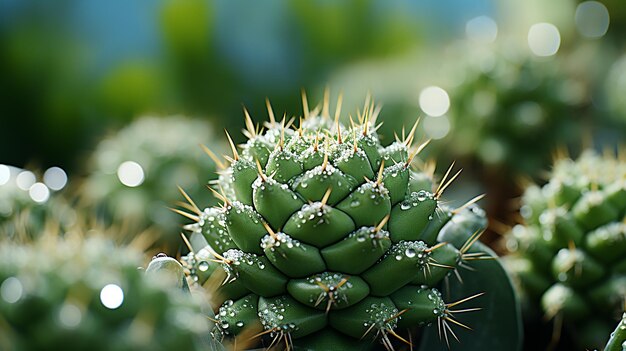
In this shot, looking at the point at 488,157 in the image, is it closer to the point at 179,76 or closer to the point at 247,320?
the point at 247,320

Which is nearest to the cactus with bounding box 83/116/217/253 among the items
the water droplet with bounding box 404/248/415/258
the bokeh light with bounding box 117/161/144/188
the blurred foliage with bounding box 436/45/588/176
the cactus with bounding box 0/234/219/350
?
the bokeh light with bounding box 117/161/144/188

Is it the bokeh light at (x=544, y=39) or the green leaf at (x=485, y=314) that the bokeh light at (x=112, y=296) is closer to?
the green leaf at (x=485, y=314)

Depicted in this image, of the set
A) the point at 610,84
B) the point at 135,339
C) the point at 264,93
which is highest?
the point at 135,339

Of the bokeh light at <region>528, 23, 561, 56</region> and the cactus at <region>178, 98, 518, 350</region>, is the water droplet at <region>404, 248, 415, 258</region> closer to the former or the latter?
the cactus at <region>178, 98, 518, 350</region>

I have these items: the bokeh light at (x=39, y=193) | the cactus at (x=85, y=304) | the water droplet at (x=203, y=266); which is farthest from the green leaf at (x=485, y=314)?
the bokeh light at (x=39, y=193)

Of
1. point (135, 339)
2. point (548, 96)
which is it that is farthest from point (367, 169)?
point (548, 96)

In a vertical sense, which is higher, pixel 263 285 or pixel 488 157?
pixel 263 285

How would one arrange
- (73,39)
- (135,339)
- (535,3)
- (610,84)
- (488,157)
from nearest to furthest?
1. (135,339)
2. (488,157)
3. (610,84)
4. (535,3)
5. (73,39)
